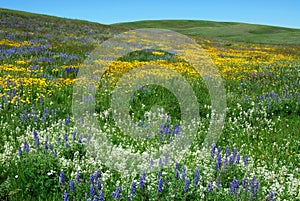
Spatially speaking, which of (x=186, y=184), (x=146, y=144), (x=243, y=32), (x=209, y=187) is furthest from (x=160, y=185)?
(x=243, y=32)

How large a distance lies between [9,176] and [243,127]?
533cm

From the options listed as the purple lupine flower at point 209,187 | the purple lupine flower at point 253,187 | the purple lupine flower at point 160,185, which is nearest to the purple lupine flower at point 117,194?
the purple lupine flower at point 160,185

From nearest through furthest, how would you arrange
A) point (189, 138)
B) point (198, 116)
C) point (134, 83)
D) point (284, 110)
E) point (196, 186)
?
point (196, 186), point (189, 138), point (198, 116), point (284, 110), point (134, 83)

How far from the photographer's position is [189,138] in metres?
7.18

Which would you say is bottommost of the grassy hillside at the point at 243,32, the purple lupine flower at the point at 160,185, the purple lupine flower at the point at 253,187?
the purple lupine flower at the point at 253,187

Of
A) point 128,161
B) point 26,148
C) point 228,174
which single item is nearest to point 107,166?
point 128,161

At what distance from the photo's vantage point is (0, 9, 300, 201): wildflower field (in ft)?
15.6

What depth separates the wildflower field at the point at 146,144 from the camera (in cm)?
476

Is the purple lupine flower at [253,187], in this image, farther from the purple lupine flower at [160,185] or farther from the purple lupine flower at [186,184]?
the purple lupine flower at [160,185]

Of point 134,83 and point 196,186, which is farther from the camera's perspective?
point 134,83

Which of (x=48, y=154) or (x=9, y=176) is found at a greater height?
(x=48, y=154)

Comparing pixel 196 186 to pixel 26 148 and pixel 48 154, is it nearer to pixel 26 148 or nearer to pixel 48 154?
pixel 48 154

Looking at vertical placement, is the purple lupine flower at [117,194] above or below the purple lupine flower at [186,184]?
below

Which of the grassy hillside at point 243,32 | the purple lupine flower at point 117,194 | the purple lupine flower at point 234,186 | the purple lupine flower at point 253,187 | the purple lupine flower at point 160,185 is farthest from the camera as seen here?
the grassy hillside at point 243,32
